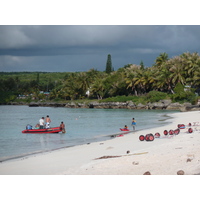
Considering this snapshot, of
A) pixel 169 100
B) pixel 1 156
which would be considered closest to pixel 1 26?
pixel 1 156

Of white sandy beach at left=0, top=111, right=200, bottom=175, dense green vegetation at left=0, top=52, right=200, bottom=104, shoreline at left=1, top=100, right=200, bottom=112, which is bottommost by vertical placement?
white sandy beach at left=0, top=111, right=200, bottom=175

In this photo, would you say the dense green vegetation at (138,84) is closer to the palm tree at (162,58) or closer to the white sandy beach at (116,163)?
the palm tree at (162,58)

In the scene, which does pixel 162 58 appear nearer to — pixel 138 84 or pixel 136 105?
pixel 138 84

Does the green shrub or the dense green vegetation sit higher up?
the dense green vegetation

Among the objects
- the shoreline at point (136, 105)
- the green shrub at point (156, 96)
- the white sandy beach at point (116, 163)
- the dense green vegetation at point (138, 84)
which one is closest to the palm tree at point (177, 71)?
the dense green vegetation at point (138, 84)

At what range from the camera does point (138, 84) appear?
2963 inches

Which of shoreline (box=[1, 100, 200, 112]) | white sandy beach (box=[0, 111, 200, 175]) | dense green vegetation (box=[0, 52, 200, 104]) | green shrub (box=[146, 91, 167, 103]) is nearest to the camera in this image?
white sandy beach (box=[0, 111, 200, 175])

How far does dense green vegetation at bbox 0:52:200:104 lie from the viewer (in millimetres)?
64875

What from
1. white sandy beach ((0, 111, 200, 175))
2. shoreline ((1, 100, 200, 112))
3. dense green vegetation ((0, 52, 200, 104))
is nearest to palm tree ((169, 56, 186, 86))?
dense green vegetation ((0, 52, 200, 104))

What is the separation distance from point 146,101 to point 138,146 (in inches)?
2045

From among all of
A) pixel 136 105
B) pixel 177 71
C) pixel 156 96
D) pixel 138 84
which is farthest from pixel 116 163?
pixel 138 84

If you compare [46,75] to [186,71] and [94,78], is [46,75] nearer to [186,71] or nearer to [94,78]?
[94,78]

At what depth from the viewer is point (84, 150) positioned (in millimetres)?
15906

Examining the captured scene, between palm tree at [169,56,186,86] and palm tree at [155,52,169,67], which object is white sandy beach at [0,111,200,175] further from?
palm tree at [155,52,169,67]
